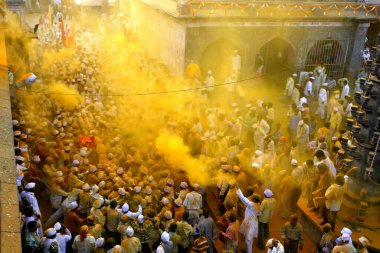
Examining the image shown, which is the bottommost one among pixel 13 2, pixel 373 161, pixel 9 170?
pixel 373 161

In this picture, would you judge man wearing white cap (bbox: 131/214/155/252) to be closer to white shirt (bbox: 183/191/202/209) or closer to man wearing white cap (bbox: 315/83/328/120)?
white shirt (bbox: 183/191/202/209)

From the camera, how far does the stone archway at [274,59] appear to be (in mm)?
21567

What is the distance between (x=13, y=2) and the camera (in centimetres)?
1516

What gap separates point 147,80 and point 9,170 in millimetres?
11795

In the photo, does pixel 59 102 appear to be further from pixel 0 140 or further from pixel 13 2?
pixel 0 140

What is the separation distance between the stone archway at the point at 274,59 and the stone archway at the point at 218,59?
2.10m

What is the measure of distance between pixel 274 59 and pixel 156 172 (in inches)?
548

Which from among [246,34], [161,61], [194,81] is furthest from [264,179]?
[161,61]

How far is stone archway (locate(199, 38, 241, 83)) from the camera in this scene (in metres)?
20.3

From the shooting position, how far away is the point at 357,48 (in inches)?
819

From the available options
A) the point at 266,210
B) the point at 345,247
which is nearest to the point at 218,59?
the point at 266,210

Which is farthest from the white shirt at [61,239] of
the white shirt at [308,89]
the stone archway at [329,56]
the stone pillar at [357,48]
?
the stone pillar at [357,48]

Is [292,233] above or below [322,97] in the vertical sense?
below

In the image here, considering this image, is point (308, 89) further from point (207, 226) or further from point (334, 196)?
point (207, 226)
